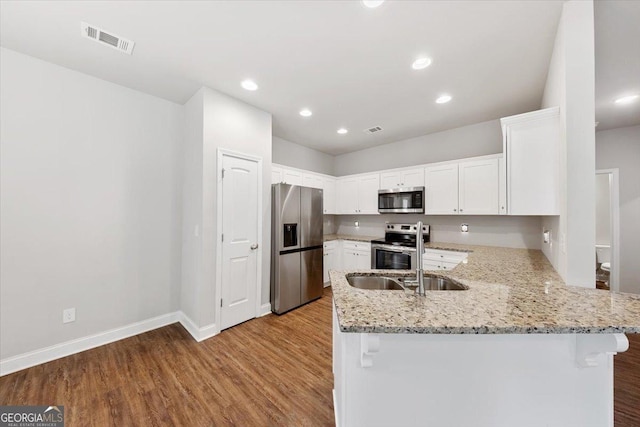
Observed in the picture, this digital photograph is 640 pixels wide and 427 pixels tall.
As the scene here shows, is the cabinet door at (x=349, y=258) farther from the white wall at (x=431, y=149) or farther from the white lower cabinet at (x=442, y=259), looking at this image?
the white wall at (x=431, y=149)

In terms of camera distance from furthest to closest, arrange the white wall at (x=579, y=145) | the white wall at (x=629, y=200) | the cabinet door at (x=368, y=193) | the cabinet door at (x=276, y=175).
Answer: the cabinet door at (x=368, y=193) < the cabinet door at (x=276, y=175) < the white wall at (x=629, y=200) < the white wall at (x=579, y=145)

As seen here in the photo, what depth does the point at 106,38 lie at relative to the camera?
204 cm

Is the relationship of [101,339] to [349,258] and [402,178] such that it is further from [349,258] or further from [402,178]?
[402,178]

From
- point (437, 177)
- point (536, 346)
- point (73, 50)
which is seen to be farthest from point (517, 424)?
point (73, 50)

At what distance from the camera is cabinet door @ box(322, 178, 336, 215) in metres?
4.98

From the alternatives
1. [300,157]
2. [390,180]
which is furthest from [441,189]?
[300,157]

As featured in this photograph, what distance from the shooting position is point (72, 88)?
8.20 feet

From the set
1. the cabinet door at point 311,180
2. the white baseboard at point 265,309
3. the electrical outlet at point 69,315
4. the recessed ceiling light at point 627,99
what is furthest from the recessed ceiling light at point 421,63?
the electrical outlet at point 69,315

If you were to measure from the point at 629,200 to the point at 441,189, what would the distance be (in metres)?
2.93

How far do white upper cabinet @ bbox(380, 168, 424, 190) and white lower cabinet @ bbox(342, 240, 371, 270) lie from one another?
1.18 meters

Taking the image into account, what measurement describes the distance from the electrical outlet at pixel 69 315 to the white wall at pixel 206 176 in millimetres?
1021

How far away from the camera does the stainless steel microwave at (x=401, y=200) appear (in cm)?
401

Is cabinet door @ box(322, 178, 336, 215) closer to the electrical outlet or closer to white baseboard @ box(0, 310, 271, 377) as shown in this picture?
white baseboard @ box(0, 310, 271, 377)

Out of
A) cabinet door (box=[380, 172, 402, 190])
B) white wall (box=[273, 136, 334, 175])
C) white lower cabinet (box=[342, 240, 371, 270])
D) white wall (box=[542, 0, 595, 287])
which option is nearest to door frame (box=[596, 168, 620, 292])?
cabinet door (box=[380, 172, 402, 190])
